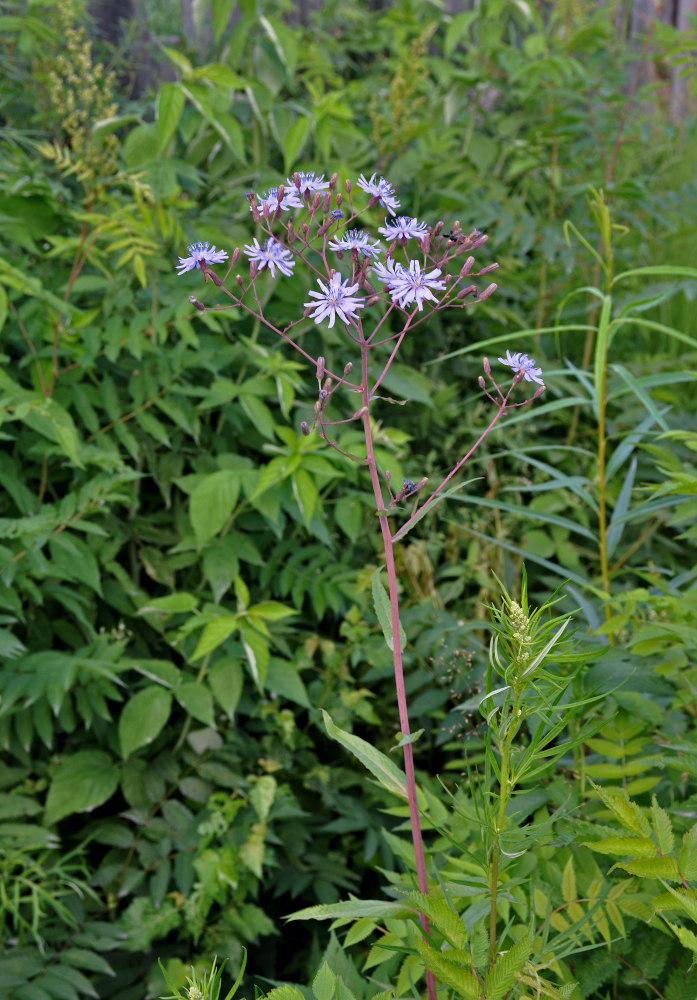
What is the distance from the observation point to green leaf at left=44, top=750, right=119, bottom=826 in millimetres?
1508

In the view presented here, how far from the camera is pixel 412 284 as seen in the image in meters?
0.80

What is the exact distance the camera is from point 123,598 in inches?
68.4

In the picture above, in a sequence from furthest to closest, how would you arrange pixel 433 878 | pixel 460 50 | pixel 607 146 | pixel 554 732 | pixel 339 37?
pixel 460 50 → pixel 339 37 → pixel 607 146 → pixel 433 878 → pixel 554 732

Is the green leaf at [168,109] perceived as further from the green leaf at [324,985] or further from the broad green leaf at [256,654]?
the green leaf at [324,985]

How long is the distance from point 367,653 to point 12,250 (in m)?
1.20

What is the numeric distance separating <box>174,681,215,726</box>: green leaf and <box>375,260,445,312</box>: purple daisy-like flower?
1.00 m

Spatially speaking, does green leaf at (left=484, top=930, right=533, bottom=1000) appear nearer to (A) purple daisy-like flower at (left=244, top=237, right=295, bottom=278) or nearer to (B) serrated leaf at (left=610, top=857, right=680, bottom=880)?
(B) serrated leaf at (left=610, top=857, right=680, bottom=880)

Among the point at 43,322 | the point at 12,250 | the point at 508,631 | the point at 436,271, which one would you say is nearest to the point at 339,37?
the point at 12,250

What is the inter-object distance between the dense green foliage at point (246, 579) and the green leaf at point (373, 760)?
0.39 ft

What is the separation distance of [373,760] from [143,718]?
0.85 metres

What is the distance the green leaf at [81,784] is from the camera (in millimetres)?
1508

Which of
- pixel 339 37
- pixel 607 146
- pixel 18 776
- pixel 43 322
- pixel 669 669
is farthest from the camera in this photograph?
pixel 339 37

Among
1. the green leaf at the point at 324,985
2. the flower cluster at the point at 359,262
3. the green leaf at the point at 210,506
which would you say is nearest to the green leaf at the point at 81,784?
the green leaf at the point at 210,506

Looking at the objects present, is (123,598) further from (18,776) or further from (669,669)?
(669,669)
